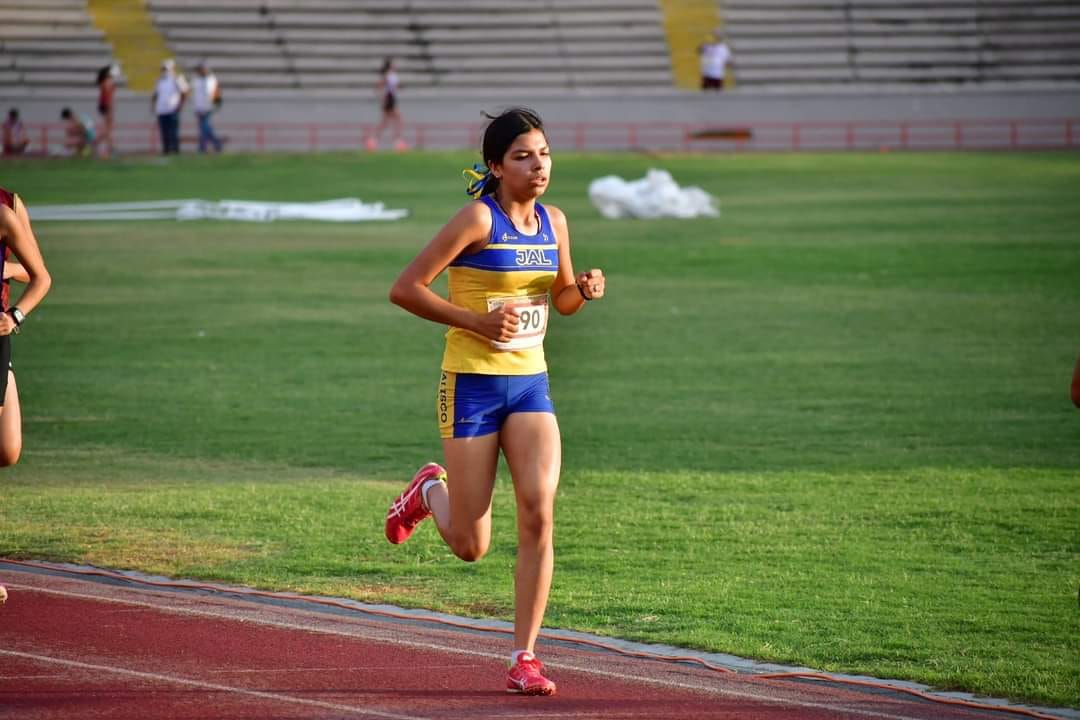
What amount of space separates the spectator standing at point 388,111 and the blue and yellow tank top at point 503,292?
4104 centimetres

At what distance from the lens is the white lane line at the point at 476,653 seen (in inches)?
249

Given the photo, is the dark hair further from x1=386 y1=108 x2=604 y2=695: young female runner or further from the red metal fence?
the red metal fence

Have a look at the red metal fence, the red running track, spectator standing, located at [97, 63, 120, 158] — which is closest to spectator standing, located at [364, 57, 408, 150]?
the red metal fence

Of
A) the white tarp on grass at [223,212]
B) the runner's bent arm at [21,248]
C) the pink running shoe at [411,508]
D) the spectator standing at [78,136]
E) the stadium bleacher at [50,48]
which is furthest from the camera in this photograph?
the stadium bleacher at [50,48]

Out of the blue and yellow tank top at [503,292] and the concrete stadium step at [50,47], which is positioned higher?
the concrete stadium step at [50,47]

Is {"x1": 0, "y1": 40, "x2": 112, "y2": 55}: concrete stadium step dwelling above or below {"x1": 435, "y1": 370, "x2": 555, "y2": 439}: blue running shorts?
above

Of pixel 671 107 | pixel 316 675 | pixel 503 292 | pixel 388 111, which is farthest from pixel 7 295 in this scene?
pixel 671 107

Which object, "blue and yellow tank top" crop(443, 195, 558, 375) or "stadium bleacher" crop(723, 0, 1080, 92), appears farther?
"stadium bleacher" crop(723, 0, 1080, 92)

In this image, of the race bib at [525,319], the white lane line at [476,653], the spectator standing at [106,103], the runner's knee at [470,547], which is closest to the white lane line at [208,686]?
the runner's knee at [470,547]

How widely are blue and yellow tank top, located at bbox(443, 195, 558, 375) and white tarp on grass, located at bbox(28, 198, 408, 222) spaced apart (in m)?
24.5

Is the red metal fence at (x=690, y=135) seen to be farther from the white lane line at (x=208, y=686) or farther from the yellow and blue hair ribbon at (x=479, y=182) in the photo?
the white lane line at (x=208, y=686)

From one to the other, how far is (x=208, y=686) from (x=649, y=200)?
995 inches

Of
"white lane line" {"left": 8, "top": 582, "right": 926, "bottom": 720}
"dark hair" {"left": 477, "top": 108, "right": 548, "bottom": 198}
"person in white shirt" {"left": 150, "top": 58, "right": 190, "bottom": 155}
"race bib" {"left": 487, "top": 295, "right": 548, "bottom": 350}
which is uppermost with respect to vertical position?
"person in white shirt" {"left": 150, "top": 58, "right": 190, "bottom": 155}

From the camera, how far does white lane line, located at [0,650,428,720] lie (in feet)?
20.3
